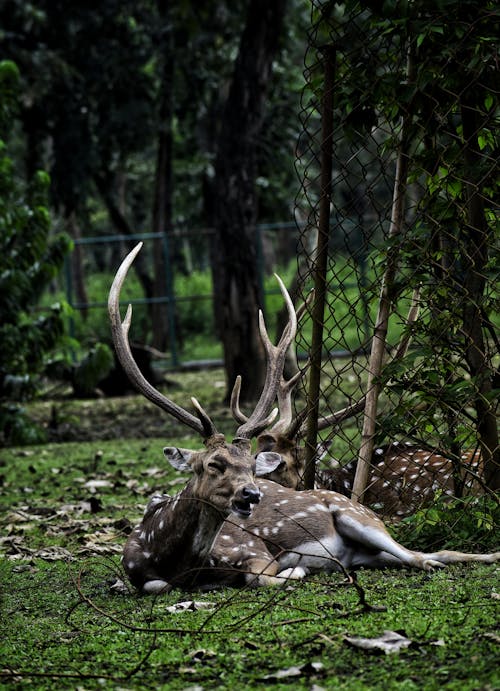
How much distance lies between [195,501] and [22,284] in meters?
6.62

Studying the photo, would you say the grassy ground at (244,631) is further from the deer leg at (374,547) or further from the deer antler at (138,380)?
the deer antler at (138,380)

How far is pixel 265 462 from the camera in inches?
201

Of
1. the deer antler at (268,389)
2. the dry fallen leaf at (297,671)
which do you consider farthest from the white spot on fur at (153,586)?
the dry fallen leaf at (297,671)

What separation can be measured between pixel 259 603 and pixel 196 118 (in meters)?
20.0

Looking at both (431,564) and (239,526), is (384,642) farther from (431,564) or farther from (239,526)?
(239,526)

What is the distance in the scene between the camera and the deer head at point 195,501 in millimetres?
4953

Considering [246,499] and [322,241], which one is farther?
[322,241]

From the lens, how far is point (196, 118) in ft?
77.4

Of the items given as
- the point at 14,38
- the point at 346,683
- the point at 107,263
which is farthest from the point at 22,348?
the point at 107,263

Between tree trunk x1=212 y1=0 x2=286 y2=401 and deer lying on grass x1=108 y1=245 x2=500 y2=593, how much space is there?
7.20 metres

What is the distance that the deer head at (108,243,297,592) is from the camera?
4.95 metres

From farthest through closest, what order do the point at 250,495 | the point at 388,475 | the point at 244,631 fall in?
1. the point at 388,475
2. the point at 250,495
3. the point at 244,631

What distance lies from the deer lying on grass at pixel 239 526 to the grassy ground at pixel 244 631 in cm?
15

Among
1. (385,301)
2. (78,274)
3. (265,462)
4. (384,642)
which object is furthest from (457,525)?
(78,274)
